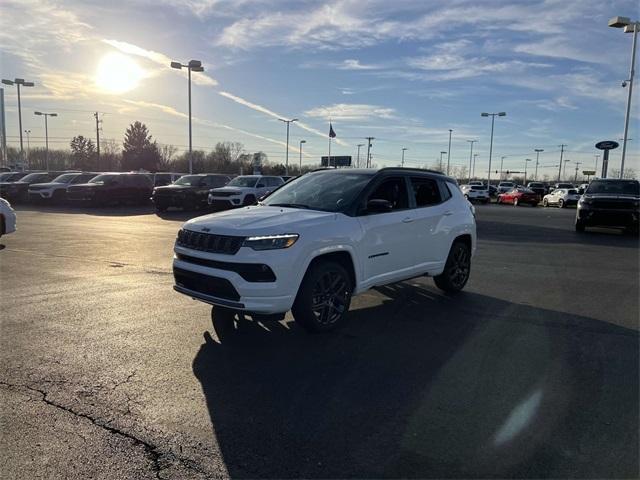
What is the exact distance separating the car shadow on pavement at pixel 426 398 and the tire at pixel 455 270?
1372 millimetres

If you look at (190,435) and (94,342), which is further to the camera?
(94,342)

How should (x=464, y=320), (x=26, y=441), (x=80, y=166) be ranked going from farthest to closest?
(x=80, y=166), (x=464, y=320), (x=26, y=441)

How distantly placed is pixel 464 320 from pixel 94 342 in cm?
424

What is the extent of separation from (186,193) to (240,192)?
2827 mm

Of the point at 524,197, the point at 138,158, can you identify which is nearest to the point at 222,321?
the point at 524,197

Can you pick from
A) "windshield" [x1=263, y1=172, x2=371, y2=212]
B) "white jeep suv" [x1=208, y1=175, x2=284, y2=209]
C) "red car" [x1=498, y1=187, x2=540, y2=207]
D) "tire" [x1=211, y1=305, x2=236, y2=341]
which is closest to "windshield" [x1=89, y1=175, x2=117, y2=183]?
"white jeep suv" [x1=208, y1=175, x2=284, y2=209]

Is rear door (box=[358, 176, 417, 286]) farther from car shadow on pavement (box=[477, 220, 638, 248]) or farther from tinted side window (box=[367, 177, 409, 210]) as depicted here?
car shadow on pavement (box=[477, 220, 638, 248])

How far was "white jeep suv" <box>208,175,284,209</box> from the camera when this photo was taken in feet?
71.5

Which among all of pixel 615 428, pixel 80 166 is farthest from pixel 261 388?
pixel 80 166

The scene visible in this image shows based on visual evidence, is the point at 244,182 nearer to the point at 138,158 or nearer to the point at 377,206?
the point at 377,206

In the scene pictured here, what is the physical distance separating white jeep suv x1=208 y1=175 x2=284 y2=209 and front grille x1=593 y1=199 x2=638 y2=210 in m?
12.7

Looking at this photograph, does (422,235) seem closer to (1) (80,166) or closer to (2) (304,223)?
(2) (304,223)

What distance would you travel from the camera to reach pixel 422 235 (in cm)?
671

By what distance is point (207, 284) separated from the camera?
5.06 m
